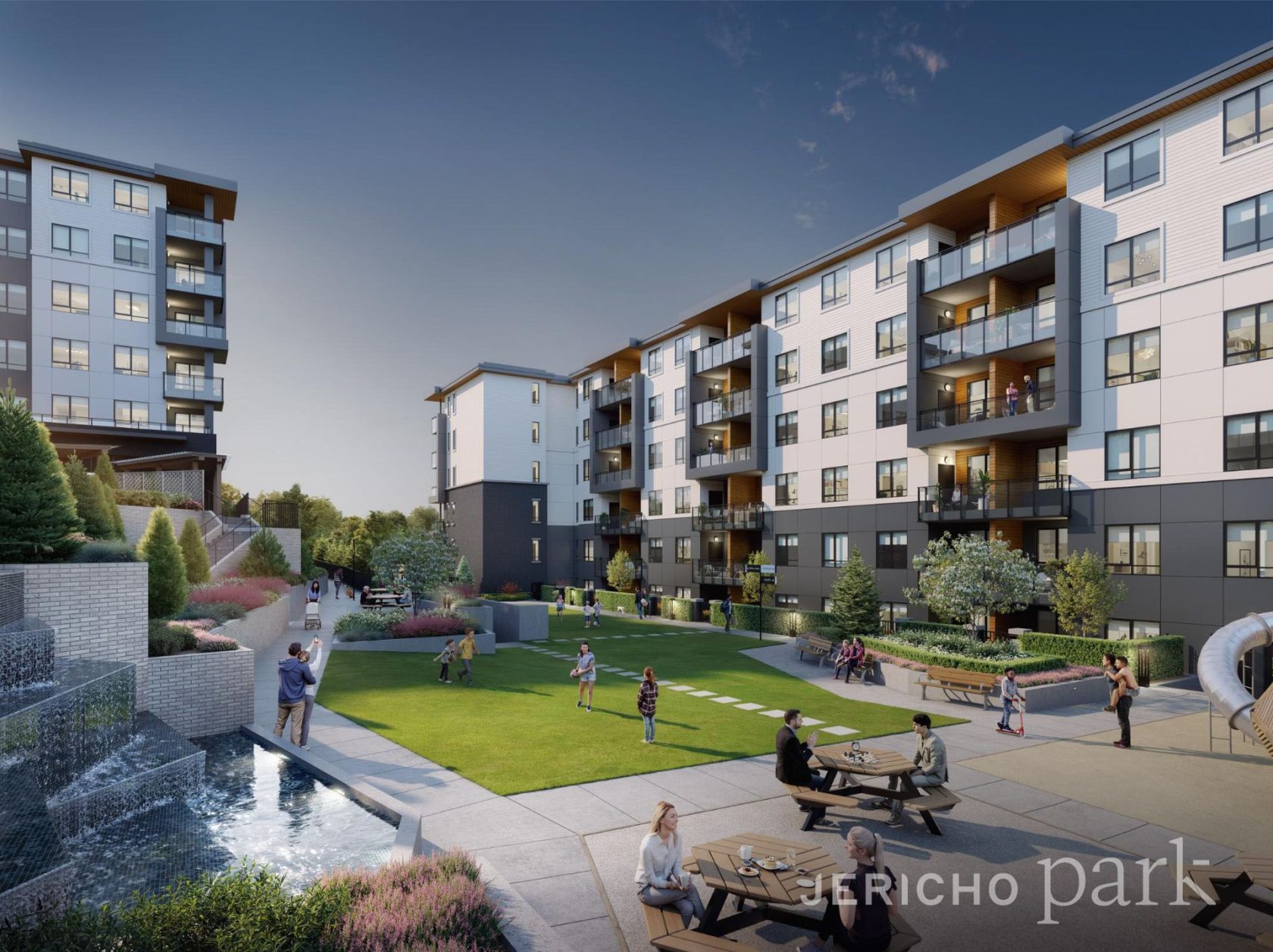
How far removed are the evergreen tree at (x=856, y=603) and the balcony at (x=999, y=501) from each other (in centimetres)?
489

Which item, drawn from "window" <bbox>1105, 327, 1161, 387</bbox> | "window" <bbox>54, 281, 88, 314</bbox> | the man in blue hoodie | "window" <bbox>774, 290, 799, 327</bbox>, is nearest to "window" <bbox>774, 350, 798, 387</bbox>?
"window" <bbox>774, 290, 799, 327</bbox>

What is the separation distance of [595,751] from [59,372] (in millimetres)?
47280

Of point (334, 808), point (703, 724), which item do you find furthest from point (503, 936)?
point (703, 724)

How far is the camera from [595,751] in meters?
14.2

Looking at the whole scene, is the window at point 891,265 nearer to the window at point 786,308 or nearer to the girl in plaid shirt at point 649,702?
the window at point 786,308

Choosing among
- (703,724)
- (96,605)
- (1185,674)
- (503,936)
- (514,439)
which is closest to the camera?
(503,936)

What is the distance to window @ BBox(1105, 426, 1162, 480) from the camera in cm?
2564

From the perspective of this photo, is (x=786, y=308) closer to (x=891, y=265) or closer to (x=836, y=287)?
(x=836, y=287)

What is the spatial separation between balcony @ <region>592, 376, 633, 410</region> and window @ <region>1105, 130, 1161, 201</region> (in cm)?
3462

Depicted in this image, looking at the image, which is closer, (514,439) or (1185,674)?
(1185,674)

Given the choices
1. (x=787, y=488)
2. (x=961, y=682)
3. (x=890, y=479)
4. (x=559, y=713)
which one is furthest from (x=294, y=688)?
(x=787, y=488)

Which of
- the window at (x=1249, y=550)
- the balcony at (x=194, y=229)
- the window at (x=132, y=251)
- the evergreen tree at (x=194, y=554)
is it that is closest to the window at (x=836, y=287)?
the window at (x=1249, y=550)

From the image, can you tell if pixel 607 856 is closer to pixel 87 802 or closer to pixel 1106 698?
pixel 87 802

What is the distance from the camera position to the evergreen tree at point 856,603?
29.5 metres
